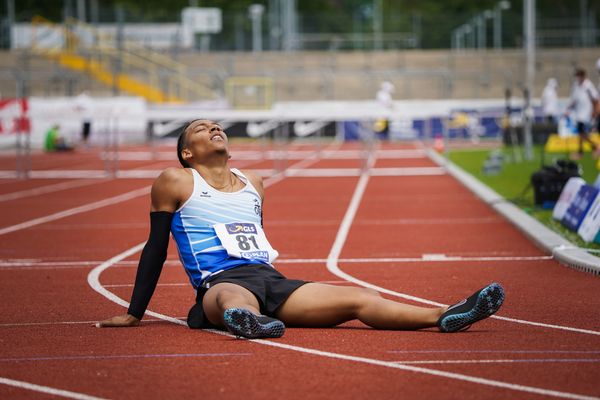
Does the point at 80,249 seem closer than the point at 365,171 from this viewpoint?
Yes

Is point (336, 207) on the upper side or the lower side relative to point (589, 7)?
lower

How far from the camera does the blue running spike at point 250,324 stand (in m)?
6.96

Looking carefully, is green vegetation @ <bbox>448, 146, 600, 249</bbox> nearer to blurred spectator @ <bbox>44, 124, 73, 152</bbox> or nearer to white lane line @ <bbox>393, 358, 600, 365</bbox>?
white lane line @ <bbox>393, 358, 600, 365</bbox>

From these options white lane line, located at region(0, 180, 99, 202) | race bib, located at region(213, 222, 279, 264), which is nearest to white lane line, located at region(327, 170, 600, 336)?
race bib, located at region(213, 222, 279, 264)

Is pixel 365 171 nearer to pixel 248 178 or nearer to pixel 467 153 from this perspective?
pixel 467 153

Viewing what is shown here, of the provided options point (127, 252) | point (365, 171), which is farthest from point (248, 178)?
point (365, 171)

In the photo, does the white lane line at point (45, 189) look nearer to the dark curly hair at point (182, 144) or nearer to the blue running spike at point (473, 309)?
the dark curly hair at point (182, 144)

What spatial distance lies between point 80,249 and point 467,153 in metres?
25.1

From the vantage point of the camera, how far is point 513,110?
37438mm

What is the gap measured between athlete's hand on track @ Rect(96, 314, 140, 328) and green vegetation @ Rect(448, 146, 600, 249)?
18.4 feet

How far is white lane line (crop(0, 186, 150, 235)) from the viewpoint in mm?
17234

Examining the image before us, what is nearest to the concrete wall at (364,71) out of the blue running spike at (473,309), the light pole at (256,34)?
the light pole at (256,34)

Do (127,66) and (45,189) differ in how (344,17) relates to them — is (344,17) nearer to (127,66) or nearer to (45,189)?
(127,66)

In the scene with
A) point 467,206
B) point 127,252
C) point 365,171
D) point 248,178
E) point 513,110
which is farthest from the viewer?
point 513,110
